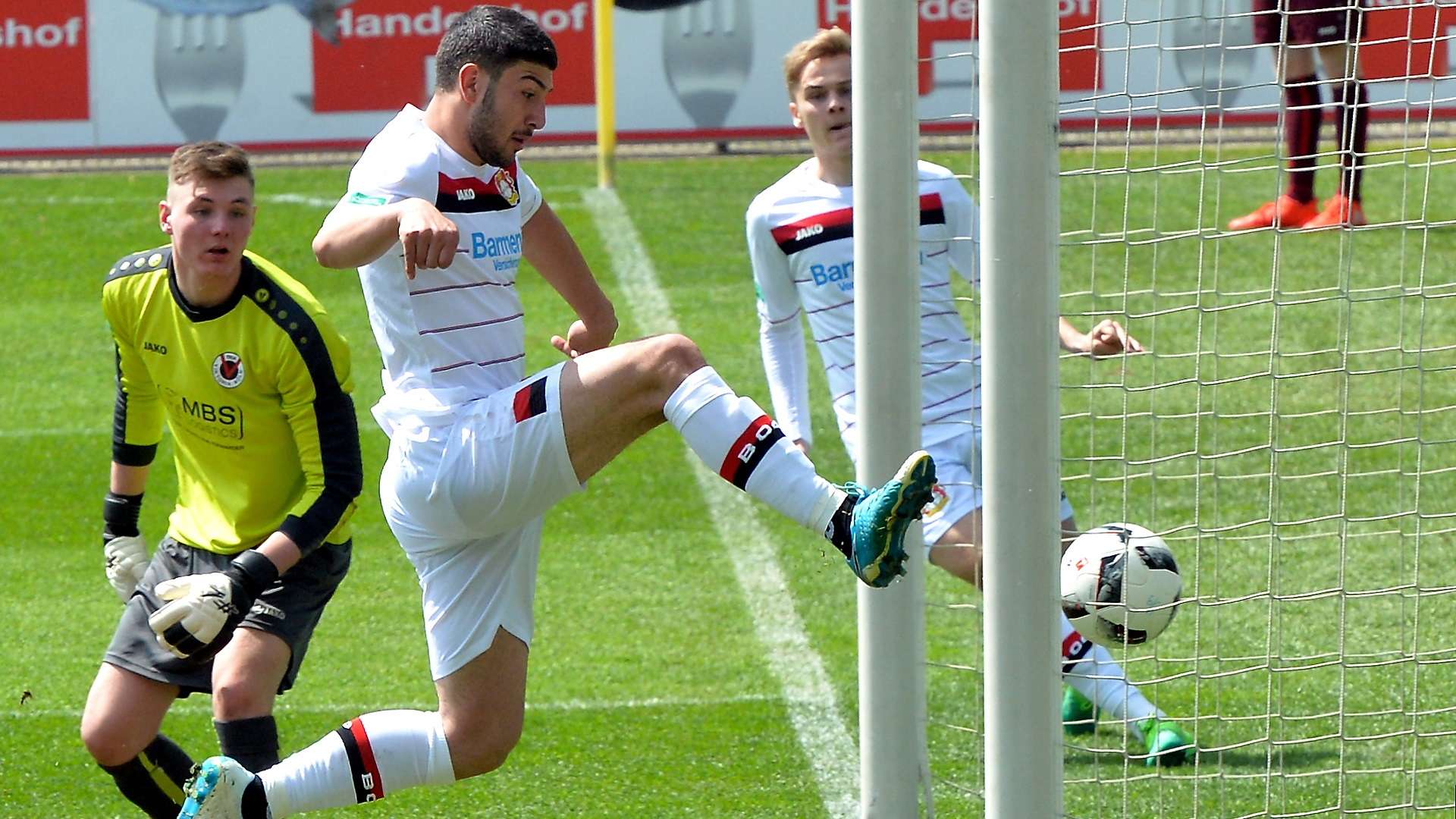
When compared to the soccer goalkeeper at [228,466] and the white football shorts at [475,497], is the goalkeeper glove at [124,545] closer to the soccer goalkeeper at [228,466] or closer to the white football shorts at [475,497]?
the soccer goalkeeper at [228,466]

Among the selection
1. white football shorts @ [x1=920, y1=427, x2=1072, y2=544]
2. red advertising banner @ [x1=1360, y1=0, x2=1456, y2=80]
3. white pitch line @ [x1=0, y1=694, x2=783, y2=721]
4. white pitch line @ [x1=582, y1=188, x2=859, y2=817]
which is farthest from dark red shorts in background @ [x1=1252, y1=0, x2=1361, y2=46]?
red advertising banner @ [x1=1360, y1=0, x2=1456, y2=80]

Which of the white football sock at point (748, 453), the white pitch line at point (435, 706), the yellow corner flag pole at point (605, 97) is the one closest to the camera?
the white football sock at point (748, 453)

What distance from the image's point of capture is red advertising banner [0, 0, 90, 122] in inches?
512

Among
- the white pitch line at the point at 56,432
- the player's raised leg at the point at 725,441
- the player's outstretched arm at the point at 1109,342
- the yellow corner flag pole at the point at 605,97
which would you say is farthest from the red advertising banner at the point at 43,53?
the player's raised leg at the point at 725,441

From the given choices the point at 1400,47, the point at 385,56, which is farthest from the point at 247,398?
the point at 385,56

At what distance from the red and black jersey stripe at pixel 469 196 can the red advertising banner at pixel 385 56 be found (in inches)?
376

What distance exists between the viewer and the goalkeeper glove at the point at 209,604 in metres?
3.99

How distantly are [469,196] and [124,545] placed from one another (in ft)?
4.70

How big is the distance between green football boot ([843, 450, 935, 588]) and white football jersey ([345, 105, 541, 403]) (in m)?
0.99

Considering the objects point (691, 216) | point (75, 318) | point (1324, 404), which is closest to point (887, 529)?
point (1324, 404)

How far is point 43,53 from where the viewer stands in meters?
13.0

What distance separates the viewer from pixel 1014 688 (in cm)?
351

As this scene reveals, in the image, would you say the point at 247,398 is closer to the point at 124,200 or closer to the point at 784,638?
the point at 784,638

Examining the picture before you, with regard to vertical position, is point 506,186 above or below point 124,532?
above
